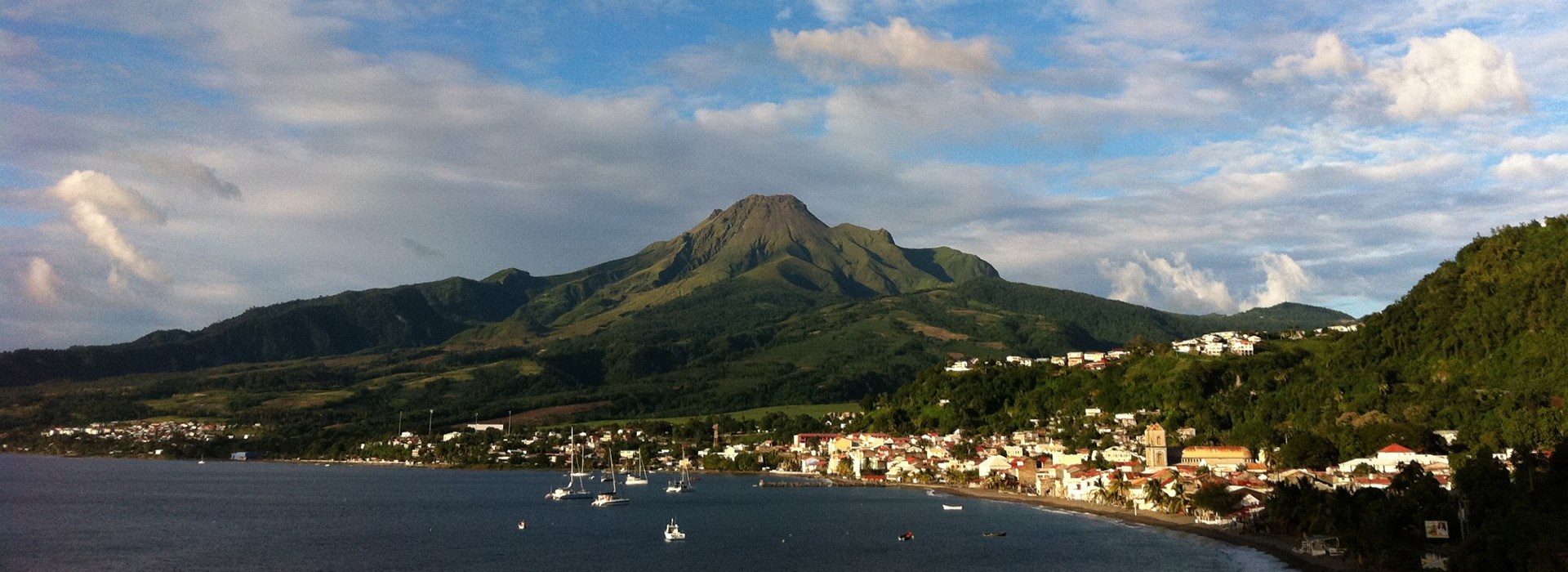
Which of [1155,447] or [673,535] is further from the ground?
[1155,447]

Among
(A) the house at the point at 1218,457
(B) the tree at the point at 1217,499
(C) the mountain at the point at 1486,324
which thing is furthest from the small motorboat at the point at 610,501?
(C) the mountain at the point at 1486,324

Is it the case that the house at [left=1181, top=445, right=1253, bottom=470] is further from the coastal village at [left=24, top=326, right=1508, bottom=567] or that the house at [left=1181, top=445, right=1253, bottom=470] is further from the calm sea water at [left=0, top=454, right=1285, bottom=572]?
the calm sea water at [left=0, top=454, right=1285, bottom=572]

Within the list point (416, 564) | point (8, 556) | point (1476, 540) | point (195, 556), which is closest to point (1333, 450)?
point (1476, 540)

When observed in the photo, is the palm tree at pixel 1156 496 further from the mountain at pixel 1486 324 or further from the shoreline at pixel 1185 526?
the mountain at pixel 1486 324

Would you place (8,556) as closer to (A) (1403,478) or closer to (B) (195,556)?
(B) (195,556)

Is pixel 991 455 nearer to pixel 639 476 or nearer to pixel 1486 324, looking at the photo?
pixel 639 476

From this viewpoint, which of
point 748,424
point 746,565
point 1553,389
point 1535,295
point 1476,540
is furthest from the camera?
point 748,424

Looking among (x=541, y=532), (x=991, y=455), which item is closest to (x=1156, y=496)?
(x=541, y=532)
